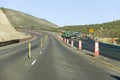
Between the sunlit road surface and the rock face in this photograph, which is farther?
the rock face

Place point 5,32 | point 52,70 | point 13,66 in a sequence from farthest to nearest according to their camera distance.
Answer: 1. point 5,32
2. point 13,66
3. point 52,70

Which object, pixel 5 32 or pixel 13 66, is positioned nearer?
pixel 13 66

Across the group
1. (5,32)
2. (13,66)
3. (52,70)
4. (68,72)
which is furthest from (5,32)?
(68,72)

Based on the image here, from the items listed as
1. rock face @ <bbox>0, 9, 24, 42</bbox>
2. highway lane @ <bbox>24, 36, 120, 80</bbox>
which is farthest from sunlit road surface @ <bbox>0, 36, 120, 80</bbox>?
rock face @ <bbox>0, 9, 24, 42</bbox>

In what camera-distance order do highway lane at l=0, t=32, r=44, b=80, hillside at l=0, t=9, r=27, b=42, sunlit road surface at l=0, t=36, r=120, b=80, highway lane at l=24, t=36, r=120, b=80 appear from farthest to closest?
1. hillside at l=0, t=9, r=27, b=42
2. highway lane at l=24, t=36, r=120, b=80
3. sunlit road surface at l=0, t=36, r=120, b=80
4. highway lane at l=0, t=32, r=44, b=80

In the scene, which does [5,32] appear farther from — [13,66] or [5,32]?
[13,66]

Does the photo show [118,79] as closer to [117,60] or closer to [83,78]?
[83,78]

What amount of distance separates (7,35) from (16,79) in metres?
89.1

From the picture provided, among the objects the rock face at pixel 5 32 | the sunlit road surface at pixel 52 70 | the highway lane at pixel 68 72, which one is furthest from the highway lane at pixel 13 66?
the rock face at pixel 5 32

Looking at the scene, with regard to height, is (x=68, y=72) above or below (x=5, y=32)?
below

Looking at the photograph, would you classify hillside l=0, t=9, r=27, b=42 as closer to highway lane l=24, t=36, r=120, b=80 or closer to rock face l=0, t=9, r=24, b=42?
rock face l=0, t=9, r=24, b=42

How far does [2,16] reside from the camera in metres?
118

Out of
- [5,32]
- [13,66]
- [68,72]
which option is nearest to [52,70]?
[68,72]

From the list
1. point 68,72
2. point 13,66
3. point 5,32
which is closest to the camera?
point 68,72
